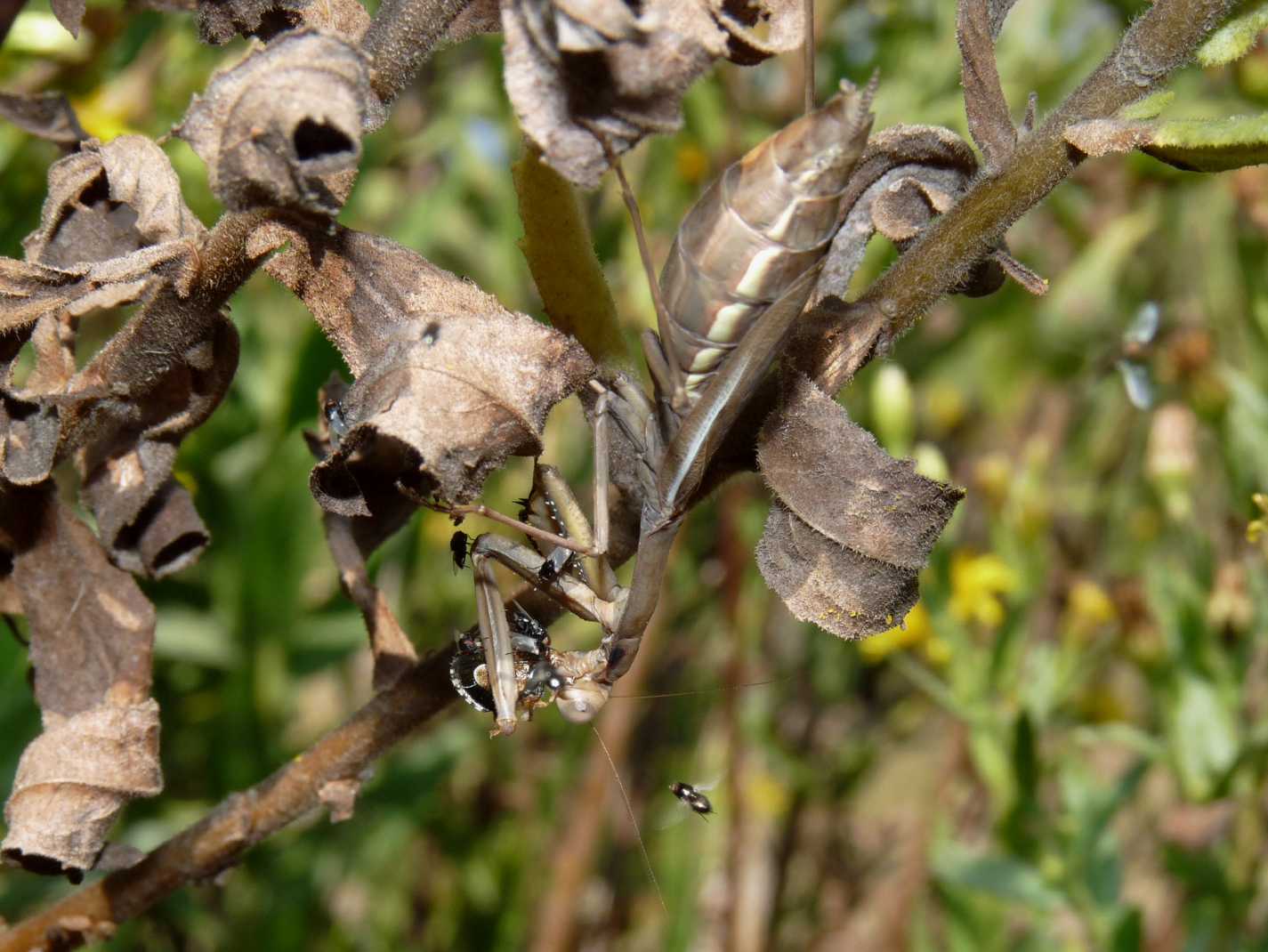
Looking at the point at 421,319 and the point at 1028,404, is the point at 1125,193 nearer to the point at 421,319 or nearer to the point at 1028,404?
the point at 1028,404

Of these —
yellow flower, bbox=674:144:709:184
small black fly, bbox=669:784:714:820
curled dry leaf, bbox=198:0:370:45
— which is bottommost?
yellow flower, bbox=674:144:709:184

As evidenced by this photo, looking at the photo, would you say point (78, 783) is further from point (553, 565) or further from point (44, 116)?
point (44, 116)

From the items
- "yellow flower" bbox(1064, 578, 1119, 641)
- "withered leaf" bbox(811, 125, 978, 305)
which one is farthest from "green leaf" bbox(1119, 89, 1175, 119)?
"yellow flower" bbox(1064, 578, 1119, 641)

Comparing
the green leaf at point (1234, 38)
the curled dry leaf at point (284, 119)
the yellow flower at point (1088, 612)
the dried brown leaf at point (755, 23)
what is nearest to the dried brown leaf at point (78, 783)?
the curled dry leaf at point (284, 119)

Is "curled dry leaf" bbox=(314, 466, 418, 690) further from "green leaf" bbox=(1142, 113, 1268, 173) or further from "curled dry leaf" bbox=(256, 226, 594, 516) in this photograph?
"green leaf" bbox=(1142, 113, 1268, 173)

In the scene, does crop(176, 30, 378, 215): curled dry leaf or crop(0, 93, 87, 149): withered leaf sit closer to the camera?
crop(176, 30, 378, 215): curled dry leaf

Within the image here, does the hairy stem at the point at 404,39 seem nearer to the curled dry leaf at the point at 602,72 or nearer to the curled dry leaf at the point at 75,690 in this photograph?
the curled dry leaf at the point at 602,72

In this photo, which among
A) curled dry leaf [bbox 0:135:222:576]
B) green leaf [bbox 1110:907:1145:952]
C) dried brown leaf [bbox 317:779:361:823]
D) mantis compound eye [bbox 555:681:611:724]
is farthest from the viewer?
green leaf [bbox 1110:907:1145:952]
